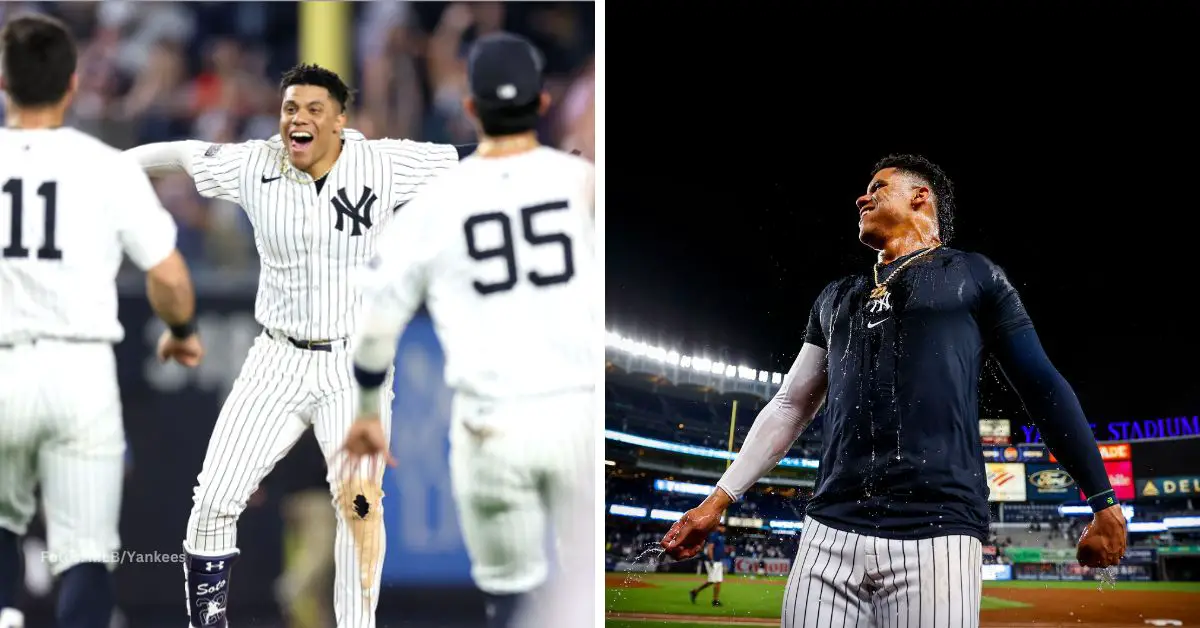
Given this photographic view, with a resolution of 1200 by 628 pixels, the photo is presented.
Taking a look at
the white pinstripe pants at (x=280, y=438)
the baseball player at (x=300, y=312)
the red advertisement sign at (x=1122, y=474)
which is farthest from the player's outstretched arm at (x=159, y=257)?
the red advertisement sign at (x=1122, y=474)

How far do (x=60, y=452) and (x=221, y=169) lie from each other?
109 centimetres

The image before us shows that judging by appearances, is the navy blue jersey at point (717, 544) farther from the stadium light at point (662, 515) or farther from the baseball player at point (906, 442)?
the baseball player at point (906, 442)

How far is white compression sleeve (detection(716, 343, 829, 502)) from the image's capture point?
8.61 ft

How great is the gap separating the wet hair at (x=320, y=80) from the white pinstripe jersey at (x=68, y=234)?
608 mm

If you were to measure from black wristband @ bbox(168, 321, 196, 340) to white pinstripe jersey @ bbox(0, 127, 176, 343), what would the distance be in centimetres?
18

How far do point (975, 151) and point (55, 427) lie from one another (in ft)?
11.8

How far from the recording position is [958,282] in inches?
97.3

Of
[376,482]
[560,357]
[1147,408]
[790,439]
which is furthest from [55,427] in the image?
[1147,408]

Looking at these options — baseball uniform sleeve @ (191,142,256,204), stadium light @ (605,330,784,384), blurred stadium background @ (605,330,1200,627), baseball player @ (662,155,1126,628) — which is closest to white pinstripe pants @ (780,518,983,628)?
baseball player @ (662,155,1126,628)

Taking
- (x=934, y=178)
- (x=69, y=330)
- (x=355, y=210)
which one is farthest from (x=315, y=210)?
(x=934, y=178)

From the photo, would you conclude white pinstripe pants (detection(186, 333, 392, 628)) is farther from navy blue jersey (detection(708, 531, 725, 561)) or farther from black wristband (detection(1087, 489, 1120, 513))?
navy blue jersey (detection(708, 531, 725, 561))

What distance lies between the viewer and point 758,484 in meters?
4.56

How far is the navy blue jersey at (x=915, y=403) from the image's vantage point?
2.32m

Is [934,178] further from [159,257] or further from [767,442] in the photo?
[159,257]
